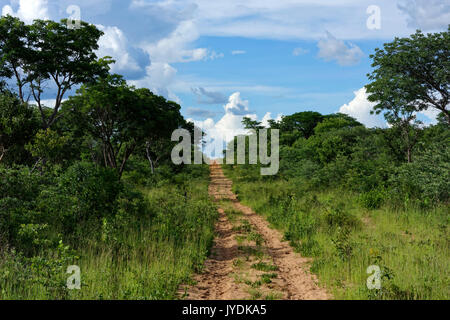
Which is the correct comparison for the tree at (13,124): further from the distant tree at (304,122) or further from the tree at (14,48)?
the distant tree at (304,122)

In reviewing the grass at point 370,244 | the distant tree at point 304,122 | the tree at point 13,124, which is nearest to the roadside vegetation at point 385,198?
the grass at point 370,244

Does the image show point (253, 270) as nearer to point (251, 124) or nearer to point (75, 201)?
point (75, 201)

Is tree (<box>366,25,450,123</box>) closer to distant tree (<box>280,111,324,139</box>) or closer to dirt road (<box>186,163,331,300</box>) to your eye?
dirt road (<box>186,163,331,300</box>)

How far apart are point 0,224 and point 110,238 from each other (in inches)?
105

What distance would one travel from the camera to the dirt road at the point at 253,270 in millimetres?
7121

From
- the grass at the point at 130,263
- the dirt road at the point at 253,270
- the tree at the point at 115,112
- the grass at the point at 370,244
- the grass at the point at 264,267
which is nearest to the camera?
the grass at the point at 130,263

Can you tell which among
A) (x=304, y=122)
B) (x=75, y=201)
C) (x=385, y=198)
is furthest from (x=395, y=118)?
(x=304, y=122)

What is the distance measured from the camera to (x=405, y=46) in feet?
77.6

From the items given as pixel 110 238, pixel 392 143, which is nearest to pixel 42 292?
pixel 110 238

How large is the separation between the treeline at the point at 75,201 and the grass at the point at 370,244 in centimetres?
318

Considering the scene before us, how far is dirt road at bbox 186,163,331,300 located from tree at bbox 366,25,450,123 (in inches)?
642

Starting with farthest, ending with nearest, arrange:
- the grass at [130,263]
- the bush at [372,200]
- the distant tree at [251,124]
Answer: the distant tree at [251,124]
the bush at [372,200]
the grass at [130,263]

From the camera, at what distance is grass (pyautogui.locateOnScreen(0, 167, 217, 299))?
6.30m

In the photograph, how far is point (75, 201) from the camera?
430 inches
